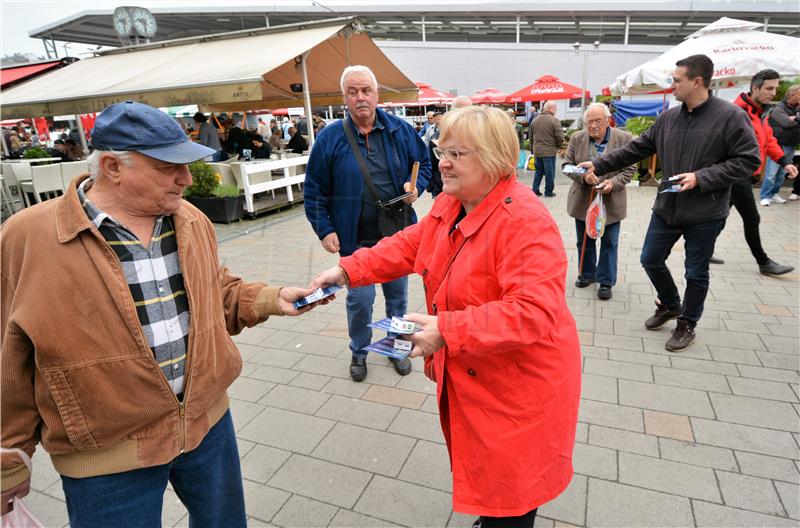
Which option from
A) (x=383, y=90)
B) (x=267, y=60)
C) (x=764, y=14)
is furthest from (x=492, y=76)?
(x=267, y=60)

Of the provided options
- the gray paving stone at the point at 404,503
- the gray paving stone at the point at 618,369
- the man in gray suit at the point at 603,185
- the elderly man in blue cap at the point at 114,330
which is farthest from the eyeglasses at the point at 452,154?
the man in gray suit at the point at 603,185

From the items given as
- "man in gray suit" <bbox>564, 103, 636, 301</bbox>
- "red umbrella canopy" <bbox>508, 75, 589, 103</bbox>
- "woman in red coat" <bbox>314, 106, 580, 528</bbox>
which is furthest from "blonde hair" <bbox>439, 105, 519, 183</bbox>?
"red umbrella canopy" <bbox>508, 75, 589, 103</bbox>

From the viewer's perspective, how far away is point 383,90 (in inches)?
470

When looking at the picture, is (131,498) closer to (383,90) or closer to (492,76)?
(383,90)

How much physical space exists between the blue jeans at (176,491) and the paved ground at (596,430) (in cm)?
66

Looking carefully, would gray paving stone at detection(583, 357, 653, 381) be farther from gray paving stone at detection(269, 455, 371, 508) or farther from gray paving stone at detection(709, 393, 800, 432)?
gray paving stone at detection(269, 455, 371, 508)

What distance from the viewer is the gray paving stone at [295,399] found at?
3.40 metres

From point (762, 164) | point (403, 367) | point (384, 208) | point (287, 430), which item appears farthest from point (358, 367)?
point (762, 164)

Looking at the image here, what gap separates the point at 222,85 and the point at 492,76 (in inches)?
1105

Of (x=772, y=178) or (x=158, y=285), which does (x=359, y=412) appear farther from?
(x=772, y=178)

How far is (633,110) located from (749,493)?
1581 cm

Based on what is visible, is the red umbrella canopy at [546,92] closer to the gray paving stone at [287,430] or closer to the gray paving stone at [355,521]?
the gray paving stone at [287,430]

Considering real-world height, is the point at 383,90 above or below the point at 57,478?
above

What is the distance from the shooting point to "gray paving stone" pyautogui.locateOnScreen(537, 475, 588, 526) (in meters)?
2.35
